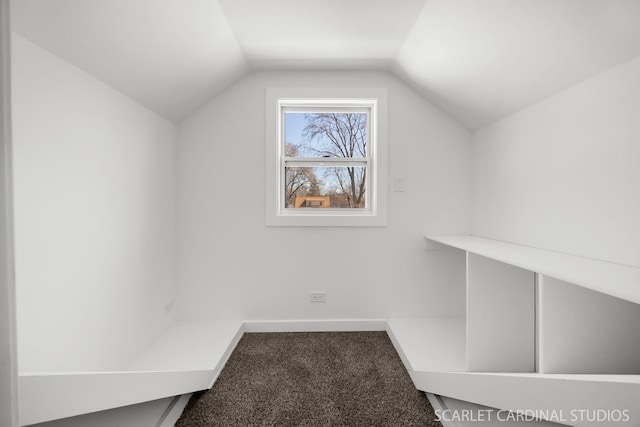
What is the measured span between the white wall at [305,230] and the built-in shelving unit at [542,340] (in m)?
0.48

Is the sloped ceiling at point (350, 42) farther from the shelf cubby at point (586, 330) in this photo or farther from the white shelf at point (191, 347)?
the white shelf at point (191, 347)

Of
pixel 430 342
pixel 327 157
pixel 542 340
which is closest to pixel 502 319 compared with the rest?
pixel 542 340

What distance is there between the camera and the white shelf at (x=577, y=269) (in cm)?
89

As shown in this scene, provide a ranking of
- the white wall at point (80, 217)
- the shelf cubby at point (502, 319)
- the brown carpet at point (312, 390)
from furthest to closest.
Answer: the shelf cubby at point (502, 319)
the brown carpet at point (312, 390)
the white wall at point (80, 217)

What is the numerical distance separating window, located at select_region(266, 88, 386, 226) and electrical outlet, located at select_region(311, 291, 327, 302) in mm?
545

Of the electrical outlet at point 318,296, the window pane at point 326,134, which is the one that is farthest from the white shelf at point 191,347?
the window pane at point 326,134

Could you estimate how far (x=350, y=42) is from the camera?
1974mm

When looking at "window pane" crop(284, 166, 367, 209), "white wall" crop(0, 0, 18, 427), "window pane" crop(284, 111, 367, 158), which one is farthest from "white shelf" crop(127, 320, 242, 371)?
"window pane" crop(284, 111, 367, 158)

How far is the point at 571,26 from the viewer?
118cm

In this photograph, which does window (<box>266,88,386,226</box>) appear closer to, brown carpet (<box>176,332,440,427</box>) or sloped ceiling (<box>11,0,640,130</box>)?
sloped ceiling (<box>11,0,640,130</box>)

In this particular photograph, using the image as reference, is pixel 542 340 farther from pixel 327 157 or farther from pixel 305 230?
pixel 327 157

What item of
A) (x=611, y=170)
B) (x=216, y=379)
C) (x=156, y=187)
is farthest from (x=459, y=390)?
(x=156, y=187)

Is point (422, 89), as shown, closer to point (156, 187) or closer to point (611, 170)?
point (611, 170)

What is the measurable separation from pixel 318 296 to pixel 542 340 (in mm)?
1507
